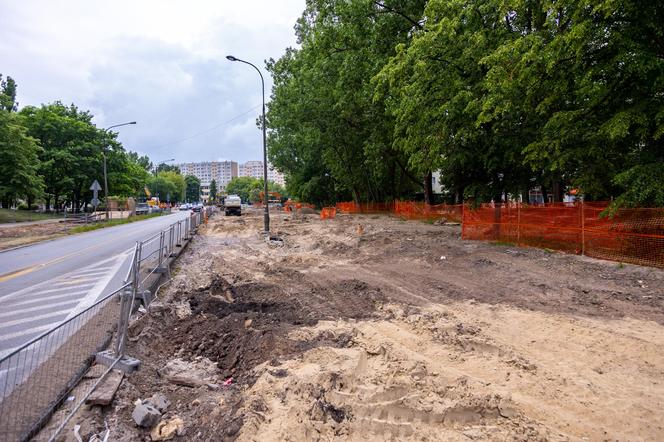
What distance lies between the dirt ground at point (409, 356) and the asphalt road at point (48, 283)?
1601 millimetres

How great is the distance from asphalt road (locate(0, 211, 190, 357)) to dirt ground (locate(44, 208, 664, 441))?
63.0 inches

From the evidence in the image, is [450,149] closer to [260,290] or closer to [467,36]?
[467,36]

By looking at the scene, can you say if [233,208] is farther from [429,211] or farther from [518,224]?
[518,224]

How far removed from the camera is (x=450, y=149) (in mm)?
14695

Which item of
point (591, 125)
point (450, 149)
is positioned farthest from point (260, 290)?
point (591, 125)

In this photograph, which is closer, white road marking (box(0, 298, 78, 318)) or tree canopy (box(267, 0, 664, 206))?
white road marking (box(0, 298, 78, 318))

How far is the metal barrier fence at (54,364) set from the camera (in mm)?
3125

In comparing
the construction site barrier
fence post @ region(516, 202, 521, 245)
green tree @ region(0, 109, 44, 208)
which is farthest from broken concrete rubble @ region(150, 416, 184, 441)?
green tree @ region(0, 109, 44, 208)

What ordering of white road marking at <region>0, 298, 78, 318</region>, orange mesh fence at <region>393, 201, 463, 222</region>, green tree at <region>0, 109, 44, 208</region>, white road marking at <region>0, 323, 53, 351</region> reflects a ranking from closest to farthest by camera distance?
white road marking at <region>0, 323, 53, 351</region> → white road marking at <region>0, 298, 78, 318</region> → orange mesh fence at <region>393, 201, 463, 222</region> → green tree at <region>0, 109, 44, 208</region>

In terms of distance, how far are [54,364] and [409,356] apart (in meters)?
4.13

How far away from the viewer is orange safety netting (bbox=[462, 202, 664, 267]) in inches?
383

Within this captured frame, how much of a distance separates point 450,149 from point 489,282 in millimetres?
7005

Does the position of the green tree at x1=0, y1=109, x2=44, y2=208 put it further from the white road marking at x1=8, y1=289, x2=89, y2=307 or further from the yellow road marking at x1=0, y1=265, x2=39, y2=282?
the white road marking at x1=8, y1=289, x2=89, y2=307

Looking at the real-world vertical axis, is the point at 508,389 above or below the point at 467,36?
below
